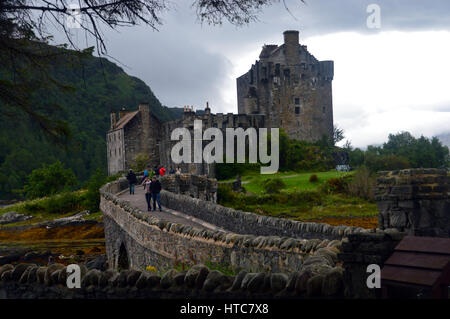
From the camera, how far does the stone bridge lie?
528 cm

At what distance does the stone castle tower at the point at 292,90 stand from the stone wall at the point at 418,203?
61.3 m

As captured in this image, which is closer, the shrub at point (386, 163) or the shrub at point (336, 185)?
the shrub at point (336, 185)

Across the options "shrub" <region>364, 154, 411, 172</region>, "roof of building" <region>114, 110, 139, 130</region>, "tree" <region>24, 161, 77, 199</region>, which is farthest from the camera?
"roof of building" <region>114, 110, 139, 130</region>

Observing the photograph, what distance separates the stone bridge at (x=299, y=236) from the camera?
5.28 meters

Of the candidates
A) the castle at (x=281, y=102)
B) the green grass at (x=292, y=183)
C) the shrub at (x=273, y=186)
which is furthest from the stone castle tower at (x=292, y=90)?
the shrub at (x=273, y=186)

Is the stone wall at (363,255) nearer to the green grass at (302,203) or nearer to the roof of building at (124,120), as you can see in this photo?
the green grass at (302,203)

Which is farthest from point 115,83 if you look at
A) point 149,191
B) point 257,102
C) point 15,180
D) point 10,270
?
point 10,270

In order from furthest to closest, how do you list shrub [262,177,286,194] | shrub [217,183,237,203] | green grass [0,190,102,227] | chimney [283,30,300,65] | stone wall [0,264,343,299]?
1. chimney [283,30,300,65]
2. green grass [0,190,102,227]
3. shrub [262,177,286,194]
4. shrub [217,183,237,203]
5. stone wall [0,264,343,299]

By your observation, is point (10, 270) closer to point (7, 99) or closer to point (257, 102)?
point (7, 99)

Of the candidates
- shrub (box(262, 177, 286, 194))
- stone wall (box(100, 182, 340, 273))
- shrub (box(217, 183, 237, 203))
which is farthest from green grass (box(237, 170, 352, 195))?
stone wall (box(100, 182, 340, 273))

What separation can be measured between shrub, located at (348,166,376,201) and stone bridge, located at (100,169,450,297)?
917 inches

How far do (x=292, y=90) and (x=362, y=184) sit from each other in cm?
3286

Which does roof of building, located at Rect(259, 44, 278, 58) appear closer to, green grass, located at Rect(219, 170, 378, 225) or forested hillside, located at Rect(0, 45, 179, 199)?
forested hillside, located at Rect(0, 45, 179, 199)

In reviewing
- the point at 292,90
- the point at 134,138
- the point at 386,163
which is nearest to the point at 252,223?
the point at 386,163
